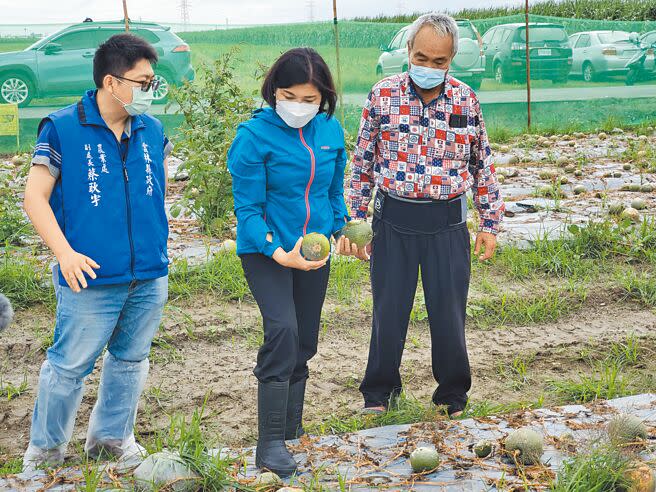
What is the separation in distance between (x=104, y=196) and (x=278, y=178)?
62 cm

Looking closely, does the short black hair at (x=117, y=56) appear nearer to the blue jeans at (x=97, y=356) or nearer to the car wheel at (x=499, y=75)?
the blue jeans at (x=97, y=356)

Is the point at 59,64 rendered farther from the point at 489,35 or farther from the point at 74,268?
the point at 74,268

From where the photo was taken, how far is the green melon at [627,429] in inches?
106

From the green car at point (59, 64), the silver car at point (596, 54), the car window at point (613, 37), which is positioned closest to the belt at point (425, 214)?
the green car at point (59, 64)

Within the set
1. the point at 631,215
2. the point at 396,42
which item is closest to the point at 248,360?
the point at 631,215

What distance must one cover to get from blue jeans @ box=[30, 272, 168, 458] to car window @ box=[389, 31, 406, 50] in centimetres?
929

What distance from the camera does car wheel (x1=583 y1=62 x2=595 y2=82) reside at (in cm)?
1264

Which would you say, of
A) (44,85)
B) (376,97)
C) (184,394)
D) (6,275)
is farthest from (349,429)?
(44,85)

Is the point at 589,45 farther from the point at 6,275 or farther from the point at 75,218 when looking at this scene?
the point at 75,218

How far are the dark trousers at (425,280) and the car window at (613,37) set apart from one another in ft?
35.1

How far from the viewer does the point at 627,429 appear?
2.76 meters

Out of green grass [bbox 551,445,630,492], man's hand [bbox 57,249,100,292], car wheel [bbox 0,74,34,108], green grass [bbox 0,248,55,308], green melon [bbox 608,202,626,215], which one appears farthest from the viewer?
car wheel [bbox 0,74,34,108]

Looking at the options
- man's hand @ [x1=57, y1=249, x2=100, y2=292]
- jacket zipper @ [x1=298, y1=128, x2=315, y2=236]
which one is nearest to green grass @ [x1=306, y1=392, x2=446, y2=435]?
jacket zipper @ [x1=298, y1=128, x2=315, y2=236]

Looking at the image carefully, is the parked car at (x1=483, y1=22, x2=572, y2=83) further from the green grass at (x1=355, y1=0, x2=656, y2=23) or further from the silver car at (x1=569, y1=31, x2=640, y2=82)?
the green grass at (x1=355, y1=0, x2=656, y2=23)
